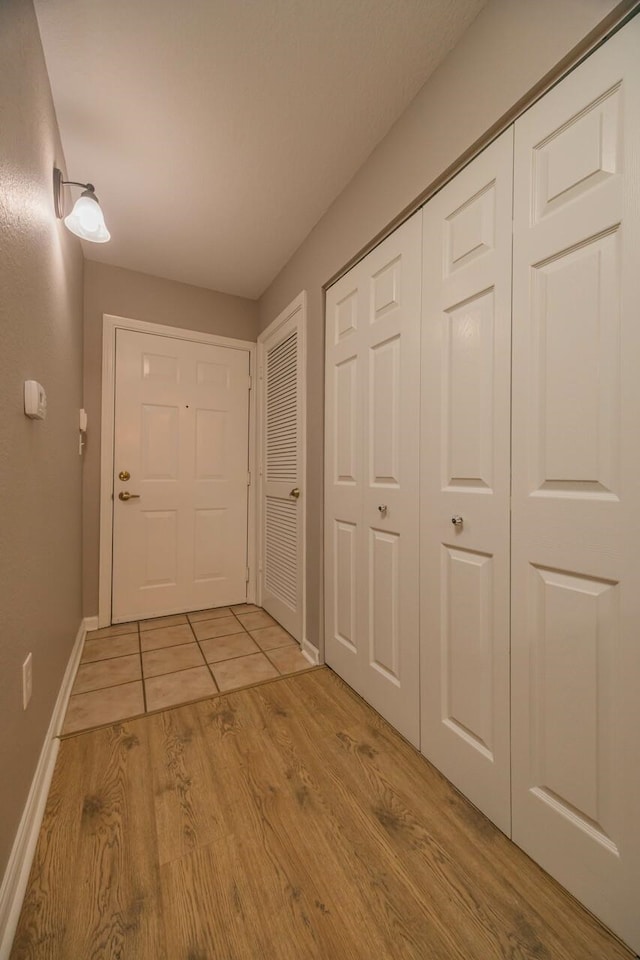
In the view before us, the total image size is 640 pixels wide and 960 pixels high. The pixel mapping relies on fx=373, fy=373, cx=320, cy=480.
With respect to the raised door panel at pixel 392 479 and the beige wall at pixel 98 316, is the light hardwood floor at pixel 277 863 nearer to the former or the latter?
the raised door panel at pixel 392 479

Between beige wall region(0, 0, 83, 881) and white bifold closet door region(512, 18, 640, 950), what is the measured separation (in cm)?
129

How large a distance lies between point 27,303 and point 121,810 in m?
1.55

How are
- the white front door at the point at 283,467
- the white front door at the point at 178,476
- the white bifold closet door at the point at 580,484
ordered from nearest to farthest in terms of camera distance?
the white bifold closet door at the point at 580,484, the white front door at the point at 283,467, the white front door at the point at 178,476

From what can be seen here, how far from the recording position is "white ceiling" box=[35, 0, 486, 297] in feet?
3.78

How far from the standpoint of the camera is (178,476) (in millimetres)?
2787

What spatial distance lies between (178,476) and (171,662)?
1.29 m

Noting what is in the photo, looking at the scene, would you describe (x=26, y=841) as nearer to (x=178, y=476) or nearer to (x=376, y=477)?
(x=376, y=477)

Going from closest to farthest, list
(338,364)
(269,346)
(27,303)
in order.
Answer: (27,303) → (338,364) → (269,346)

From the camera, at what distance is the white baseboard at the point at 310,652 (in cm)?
203

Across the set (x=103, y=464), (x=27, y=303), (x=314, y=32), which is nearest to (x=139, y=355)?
(x=103, y=464)

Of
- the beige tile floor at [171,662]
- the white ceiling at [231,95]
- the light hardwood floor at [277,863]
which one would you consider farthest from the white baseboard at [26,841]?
the white ceiling at [231,95]

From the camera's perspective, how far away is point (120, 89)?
138 centimetres

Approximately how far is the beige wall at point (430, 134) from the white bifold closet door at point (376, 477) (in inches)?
4.7

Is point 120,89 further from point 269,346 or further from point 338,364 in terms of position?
point 269,346
